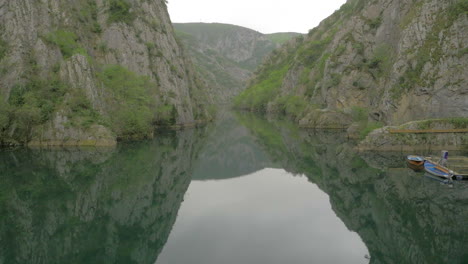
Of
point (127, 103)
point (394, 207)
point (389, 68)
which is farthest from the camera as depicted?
point (389, 68)

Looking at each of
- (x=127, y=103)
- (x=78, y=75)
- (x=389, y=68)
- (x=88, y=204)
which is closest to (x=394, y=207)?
(x=88, y=204)

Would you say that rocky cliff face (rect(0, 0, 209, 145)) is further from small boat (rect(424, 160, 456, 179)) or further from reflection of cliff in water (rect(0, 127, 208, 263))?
small boat (rect(424, 160, 456, 179))

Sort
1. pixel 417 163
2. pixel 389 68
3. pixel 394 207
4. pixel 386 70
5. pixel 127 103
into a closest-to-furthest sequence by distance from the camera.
→ pixel 394 207 < pixel 417 163 < pixel 127 103 < pixel 389 68 < pixel 386 70

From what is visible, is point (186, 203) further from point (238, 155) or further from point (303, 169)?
point (238, 155)

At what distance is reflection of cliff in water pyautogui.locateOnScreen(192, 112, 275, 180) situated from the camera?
3872 cm

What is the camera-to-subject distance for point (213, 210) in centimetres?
2412

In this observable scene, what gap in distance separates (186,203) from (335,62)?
211 feet

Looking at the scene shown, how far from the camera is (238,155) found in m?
51.9

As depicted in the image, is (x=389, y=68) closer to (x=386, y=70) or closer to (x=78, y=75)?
(x=386, y=70)

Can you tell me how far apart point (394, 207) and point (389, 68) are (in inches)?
1806

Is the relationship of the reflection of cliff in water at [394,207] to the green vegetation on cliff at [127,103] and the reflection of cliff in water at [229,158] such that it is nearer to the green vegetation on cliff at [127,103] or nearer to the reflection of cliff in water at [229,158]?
the reflection of cliff in water at [229,158]

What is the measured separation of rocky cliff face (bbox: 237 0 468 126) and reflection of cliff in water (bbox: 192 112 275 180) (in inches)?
762

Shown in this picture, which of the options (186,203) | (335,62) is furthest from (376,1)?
(186,203)

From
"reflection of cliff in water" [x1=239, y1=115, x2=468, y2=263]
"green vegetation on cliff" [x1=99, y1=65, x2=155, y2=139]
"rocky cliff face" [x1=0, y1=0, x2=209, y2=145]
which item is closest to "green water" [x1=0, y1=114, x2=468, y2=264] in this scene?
"reflection of cliff in water" [x1=239, y1=115, x2=468, y2=263]
